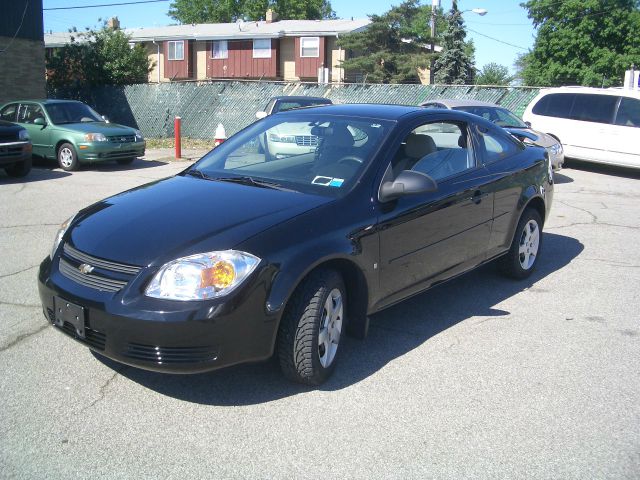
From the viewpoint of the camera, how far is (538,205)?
6.47m

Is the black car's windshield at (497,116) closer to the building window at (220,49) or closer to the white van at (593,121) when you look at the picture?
the white van at (593,121)

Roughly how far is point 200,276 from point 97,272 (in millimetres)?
→ 624

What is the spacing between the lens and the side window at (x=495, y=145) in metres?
5.71

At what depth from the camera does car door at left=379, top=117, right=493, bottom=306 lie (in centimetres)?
450

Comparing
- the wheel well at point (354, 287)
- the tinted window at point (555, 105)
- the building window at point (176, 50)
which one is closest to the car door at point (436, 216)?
the wheel well at point (354, 287)

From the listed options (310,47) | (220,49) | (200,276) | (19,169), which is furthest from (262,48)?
(200,276)

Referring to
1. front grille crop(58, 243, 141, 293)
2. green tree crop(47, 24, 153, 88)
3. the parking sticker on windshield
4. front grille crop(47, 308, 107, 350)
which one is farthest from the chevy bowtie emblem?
green tree crop(47, 24, 153, 88)

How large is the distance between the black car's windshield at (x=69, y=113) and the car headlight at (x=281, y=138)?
11.3m

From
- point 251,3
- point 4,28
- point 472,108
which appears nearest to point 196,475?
point 472,108

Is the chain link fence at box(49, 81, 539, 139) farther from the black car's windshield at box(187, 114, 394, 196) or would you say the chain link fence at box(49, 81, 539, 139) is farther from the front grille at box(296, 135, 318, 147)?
the front grille at box(296, 135, 318, 147)

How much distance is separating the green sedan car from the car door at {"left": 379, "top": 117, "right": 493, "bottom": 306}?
1066 centimetres

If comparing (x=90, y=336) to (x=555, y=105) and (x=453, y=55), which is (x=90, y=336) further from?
(x=453, y=55)

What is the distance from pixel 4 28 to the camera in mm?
21953

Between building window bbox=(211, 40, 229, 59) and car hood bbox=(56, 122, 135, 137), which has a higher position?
building window bbox=(211, 40, 229, 59)
